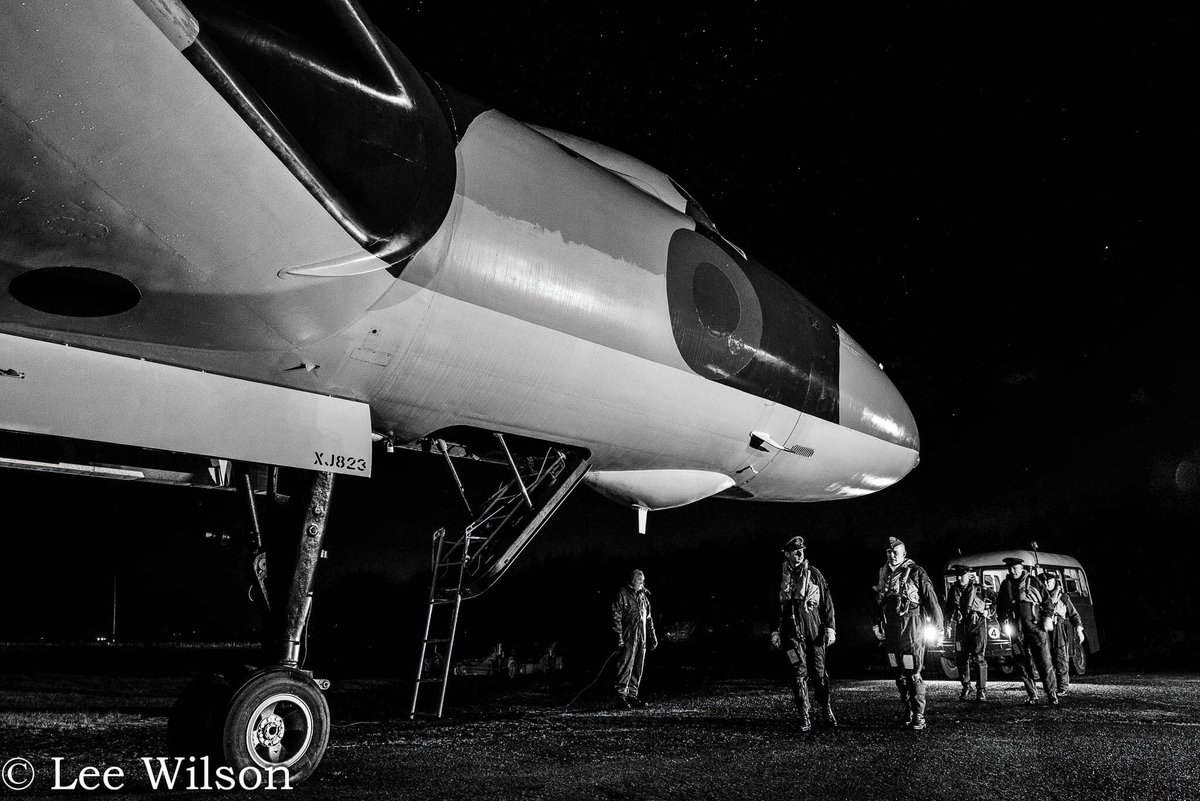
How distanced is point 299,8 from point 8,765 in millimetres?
4815

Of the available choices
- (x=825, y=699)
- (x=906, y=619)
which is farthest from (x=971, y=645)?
(x=825, y=699)

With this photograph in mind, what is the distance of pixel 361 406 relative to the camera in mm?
4898

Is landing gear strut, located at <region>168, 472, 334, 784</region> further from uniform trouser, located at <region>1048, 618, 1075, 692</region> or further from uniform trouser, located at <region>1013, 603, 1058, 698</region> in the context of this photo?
uniform trouser, located at <region>1048, 618, 1075, 692</region>

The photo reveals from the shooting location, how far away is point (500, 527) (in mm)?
6176

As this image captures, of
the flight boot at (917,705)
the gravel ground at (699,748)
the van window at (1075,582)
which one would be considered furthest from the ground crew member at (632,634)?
the van window at (1075,582)

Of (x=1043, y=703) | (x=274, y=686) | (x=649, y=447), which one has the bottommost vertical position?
(x=1043, y=703)

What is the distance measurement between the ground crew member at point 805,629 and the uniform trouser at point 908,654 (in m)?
0.59

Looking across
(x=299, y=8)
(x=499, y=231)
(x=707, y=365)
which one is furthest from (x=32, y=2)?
(x=707, y=365)

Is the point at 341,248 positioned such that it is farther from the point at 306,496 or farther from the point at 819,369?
the point at 819,369

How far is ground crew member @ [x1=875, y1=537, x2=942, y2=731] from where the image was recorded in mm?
6891

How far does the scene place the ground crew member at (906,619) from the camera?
271 inches

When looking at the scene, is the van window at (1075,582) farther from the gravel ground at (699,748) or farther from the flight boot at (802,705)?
the flight boot at (802,705)

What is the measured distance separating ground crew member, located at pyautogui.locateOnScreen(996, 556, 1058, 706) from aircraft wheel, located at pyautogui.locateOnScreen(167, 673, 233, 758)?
8884 millimetres

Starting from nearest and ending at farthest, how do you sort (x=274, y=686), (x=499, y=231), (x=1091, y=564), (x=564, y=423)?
(x=274, y=686)
(x=499, y=231)
(x=564, y=423)
(x=1091, y=564)
